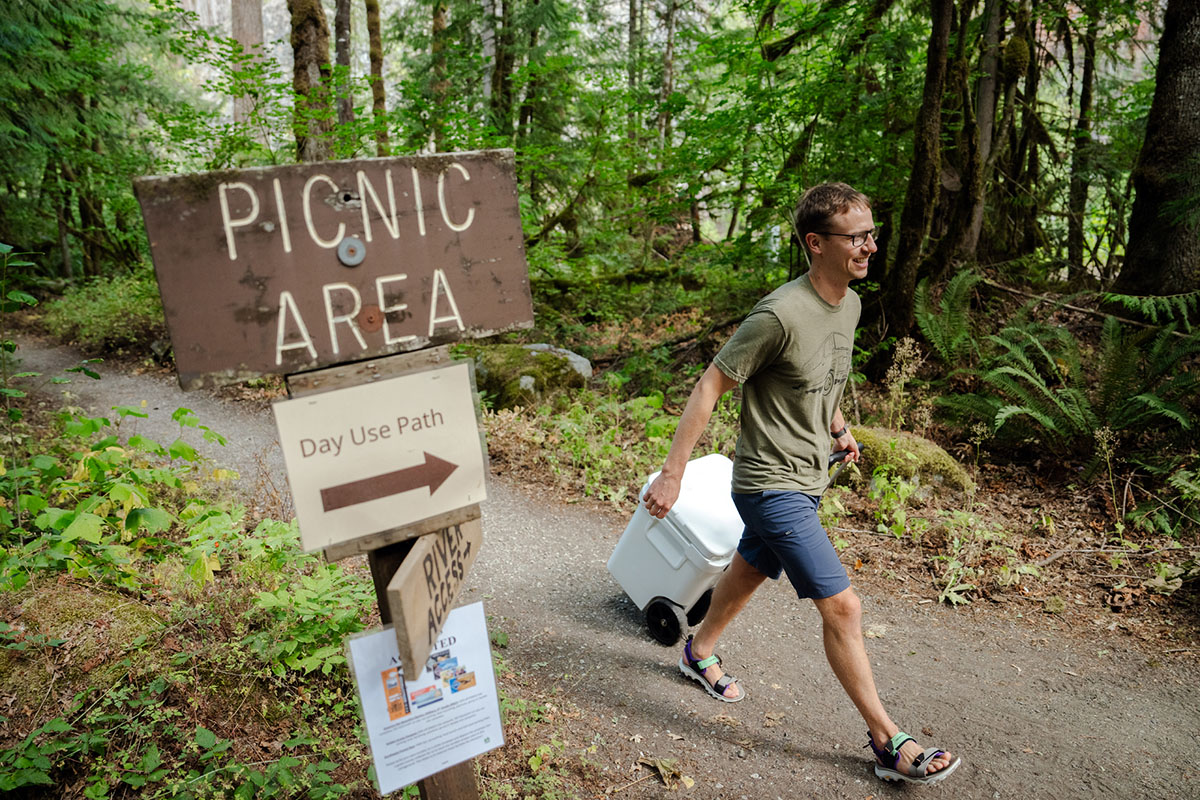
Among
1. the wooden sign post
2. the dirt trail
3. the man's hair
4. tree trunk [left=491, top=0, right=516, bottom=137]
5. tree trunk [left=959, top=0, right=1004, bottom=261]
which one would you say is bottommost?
the dirt trail

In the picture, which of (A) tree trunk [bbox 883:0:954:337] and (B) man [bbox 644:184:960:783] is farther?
(A) tree trunk [bbox 883:0:954:337]

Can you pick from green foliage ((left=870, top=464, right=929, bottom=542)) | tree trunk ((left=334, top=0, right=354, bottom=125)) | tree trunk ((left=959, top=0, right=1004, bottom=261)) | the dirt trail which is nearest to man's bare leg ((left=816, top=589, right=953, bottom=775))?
the dirt trail

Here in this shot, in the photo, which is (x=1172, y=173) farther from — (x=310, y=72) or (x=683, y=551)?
(x=310, y=72)

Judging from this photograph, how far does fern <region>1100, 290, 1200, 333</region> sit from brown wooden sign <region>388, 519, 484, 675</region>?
6.76 meters

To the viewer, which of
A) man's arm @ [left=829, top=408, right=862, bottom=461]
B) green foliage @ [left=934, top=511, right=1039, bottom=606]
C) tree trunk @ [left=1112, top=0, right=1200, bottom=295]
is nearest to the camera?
man's arm @ [left=829, top=408, right=862, bottom=461]

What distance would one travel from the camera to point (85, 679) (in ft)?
8.56

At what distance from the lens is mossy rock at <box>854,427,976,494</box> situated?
548 centimetres

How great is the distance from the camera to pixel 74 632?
279cm

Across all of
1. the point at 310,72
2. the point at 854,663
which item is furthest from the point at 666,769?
the point at 310,72

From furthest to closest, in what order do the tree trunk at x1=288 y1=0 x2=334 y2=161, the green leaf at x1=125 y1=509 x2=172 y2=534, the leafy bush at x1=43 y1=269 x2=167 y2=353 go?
the leafy bush at x1=43 y1=269 x2=167 y2=353 → the tree trunk at x1=288 y1=0 x2=334 y2=161 → the green leaf at x1=125 y1=509 x2=172 y2=534

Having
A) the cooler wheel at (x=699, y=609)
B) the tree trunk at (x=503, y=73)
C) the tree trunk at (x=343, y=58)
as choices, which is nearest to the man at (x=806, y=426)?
the cooler wheel at (x=699, y=609)

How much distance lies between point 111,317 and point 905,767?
541 inches

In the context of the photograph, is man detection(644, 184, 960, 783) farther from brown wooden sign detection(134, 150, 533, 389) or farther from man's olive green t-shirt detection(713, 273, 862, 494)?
brown wooden sign detection(134, 150, 533, 389)

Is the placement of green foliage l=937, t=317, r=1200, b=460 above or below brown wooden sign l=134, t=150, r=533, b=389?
below
